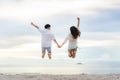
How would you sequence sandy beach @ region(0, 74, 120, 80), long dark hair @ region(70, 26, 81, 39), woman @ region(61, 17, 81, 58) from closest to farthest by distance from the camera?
1. sandy beach @ region(0, 74, 120, 80)
2. long dark hair @ region(70, 26, 81, 39)
3. woman @ region(61, 17, 81, 58)

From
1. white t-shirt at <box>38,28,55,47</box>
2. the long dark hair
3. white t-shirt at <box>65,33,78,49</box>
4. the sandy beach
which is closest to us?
the sandy beach

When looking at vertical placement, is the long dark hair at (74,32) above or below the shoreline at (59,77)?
above

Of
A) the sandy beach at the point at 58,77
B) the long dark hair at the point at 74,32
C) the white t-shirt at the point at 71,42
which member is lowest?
the sandy beach at the point at 58,77

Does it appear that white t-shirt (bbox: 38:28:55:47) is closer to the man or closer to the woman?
the man

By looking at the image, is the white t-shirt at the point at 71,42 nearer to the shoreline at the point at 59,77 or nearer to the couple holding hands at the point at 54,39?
the couple holding hands at the point at 54,39

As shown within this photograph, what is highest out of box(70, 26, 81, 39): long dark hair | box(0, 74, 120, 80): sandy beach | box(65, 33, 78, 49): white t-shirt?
box(70, 26, 81, 39): long dark hair

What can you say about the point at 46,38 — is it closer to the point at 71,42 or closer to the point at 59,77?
the point at 71,42

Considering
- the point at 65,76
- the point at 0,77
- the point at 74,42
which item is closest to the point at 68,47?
the point at 74,42

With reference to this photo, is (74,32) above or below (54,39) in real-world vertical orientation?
above

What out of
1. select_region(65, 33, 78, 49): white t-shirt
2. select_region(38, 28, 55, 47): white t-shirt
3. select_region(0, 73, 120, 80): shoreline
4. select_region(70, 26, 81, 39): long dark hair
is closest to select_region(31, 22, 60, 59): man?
select_region(38, 28, 55, 47): white t-shirt

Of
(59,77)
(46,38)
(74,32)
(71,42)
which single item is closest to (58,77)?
(59,77)

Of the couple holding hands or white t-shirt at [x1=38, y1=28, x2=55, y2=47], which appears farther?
white t-shirt at [x1=38, y1=28, x2=55, y2=47]

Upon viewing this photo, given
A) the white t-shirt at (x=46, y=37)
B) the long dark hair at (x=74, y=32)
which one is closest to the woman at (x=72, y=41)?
the long dark hair at (x=74, y=32)

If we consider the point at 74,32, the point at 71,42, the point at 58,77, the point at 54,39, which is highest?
the point at 74,32
